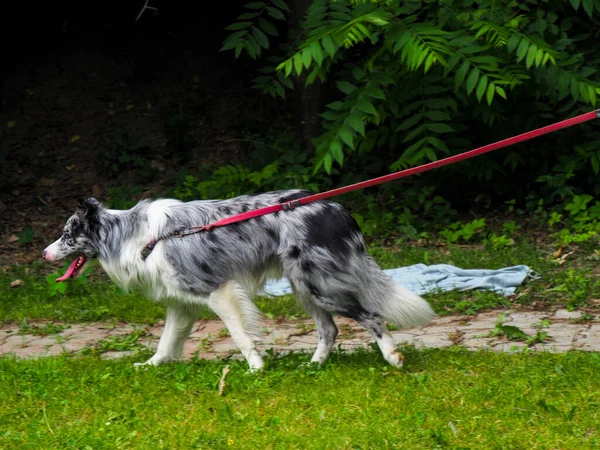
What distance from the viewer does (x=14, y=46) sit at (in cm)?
1238

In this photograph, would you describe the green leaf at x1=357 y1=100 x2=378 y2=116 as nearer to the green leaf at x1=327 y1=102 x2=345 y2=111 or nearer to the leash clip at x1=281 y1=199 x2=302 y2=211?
the green leaf at x1=327 y1=102 x2=345 y2=111

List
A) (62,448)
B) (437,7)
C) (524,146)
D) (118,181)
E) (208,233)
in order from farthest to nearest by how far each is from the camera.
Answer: (118,181) → (524,146) → (437,7) → (208,233) → (62,448)

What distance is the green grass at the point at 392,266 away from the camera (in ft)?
22.9

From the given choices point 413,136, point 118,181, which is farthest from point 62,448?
point 118,181

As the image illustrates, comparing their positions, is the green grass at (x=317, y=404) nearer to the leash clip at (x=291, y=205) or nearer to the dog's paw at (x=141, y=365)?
the dog's paw at (x=141, y=365)

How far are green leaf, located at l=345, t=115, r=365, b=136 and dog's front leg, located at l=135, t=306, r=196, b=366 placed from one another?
9.72 ft

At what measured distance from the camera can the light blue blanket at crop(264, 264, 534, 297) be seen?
7.22 metres

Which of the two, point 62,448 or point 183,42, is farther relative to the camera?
point 183,42

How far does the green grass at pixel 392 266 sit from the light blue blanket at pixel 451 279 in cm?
10

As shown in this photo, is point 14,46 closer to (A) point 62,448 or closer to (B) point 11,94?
(B) point 11,94

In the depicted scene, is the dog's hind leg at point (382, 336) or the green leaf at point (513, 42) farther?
the green leaf at point (513, 42)

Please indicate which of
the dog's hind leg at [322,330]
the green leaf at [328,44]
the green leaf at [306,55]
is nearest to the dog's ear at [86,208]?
the dog's hind leg at [322,330]

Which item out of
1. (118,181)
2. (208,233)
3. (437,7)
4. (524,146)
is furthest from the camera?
(118,181)

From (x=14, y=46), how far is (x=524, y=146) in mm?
7428
